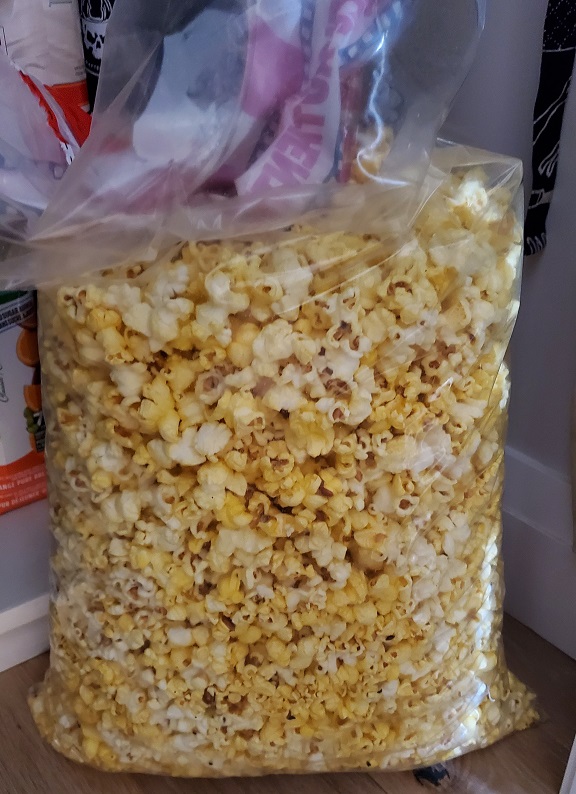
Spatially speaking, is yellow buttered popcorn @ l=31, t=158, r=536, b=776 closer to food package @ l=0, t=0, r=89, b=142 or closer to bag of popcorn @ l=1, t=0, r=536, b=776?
bag of popcorn @ l=1, t=0, r=536, b=776

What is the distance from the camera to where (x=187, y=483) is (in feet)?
1.88

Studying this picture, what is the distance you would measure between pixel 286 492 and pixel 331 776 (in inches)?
13.6

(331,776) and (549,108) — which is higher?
(549,108)

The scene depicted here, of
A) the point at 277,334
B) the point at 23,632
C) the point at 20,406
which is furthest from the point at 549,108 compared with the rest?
the point at 23,632

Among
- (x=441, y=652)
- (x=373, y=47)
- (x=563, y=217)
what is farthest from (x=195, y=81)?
(x=441, y=652)

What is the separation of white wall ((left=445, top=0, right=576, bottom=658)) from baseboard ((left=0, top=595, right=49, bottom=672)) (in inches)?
21.6

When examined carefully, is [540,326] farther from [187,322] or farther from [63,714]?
[63,714]

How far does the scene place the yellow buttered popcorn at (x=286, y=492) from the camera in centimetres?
55

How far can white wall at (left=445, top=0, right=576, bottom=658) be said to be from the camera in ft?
2.47

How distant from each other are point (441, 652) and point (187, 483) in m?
0.28

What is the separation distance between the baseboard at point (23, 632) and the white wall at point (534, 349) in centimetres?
55

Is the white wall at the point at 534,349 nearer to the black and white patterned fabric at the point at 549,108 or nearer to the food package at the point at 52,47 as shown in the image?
the black and white patterned fabric at the point at 549,108

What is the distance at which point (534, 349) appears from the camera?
835 mm

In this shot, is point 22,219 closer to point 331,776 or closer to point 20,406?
point 20,406
